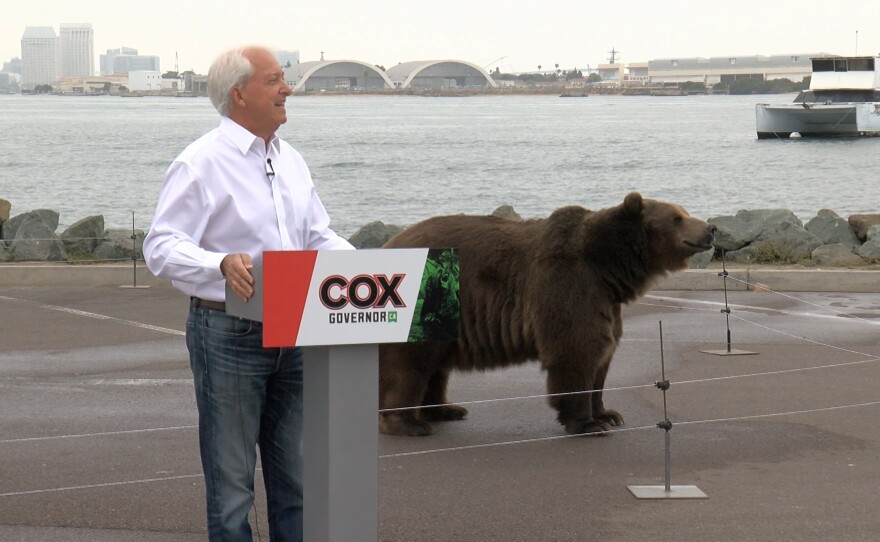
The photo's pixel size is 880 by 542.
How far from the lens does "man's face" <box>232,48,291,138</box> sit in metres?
4.49

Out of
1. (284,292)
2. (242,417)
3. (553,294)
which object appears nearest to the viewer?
(284,292)

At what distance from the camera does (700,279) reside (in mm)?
16016

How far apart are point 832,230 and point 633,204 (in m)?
16.2

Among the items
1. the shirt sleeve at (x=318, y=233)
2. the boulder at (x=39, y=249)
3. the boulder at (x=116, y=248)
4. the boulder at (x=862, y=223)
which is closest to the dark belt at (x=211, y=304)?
the shirt sleeve at (x=318, y=233)

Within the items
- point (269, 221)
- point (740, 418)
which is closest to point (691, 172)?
point (740, 418)

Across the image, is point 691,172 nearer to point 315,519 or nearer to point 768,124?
point 768,124

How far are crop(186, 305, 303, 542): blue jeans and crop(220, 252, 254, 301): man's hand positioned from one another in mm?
368

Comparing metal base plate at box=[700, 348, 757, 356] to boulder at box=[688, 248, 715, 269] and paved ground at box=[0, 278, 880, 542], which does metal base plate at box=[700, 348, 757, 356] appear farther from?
→ boulder at box=[688, 248, 715, 269]

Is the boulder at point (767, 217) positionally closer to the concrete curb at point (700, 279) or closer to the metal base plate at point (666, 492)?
the concrete curb at point (700, 279)

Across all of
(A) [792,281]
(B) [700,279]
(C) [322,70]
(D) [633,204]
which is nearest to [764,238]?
(A) [792,281]

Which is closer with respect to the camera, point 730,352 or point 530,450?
point 530,450

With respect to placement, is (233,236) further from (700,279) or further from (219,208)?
(700,279)

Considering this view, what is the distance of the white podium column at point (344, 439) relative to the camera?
13.1ft

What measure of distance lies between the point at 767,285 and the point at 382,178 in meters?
47.9
